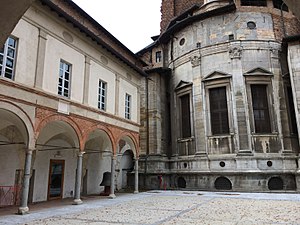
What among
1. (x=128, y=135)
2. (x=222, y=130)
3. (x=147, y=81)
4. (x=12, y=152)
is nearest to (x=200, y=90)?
(x=222, y=130)

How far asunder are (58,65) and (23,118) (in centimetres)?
324

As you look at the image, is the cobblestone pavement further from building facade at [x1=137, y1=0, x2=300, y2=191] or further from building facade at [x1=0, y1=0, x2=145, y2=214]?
building facade at [x1=137, y1=0, x2=300, y2=191]

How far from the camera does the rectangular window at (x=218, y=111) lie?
19.9m

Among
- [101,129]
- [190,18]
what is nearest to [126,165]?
[101,129]

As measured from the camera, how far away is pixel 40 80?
438 inches

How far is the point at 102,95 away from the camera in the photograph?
15.5 meters

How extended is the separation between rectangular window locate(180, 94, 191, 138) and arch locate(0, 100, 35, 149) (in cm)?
1380

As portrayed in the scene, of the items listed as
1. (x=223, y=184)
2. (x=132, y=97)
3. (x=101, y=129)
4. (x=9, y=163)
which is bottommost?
(x=223, y=184)

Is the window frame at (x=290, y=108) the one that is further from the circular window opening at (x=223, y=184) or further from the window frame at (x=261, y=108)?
the circular window opening at (x=223, y=184)

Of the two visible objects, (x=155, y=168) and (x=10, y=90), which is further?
(x=155, y=168)

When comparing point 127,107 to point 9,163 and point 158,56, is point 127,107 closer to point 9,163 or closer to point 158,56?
point 9,163

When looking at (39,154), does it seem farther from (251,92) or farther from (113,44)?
(251,92)

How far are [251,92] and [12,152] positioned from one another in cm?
1613

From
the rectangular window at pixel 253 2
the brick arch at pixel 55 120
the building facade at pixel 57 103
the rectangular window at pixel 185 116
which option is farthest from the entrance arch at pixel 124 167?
the rectangular window at pixel 253 2
